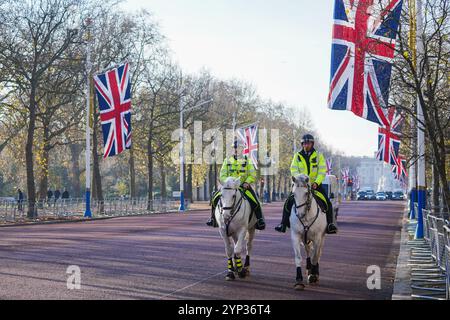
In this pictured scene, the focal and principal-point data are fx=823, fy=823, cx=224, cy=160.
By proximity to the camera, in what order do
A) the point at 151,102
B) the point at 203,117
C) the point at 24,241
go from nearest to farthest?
the point at 24,241 → the point at 151,102 → the point at 203,117

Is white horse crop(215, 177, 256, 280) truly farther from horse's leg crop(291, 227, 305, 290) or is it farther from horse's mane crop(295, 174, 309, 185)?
horse's mane crop(295, 174, 309, 185)

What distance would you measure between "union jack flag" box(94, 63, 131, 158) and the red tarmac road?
45.5ft

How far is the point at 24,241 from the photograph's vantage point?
82.3 feet

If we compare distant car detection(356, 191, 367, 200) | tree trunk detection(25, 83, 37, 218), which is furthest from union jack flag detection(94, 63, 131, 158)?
distant car detection(356, 191, 367, 200)

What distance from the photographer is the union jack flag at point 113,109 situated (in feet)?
133

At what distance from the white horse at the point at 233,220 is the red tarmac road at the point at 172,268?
13.6 inches

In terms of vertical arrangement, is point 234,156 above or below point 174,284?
above

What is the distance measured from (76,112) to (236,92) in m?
32.4

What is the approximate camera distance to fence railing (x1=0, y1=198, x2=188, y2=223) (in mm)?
42172

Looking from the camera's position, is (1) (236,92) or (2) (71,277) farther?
(1) (236,92)

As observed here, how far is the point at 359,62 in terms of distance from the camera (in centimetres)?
1791

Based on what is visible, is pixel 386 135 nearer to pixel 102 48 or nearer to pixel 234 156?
pixel 234 156

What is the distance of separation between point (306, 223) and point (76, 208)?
39344 millimetres
